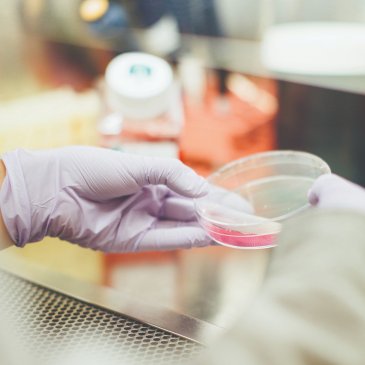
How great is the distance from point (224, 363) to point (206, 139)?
1.12 meters

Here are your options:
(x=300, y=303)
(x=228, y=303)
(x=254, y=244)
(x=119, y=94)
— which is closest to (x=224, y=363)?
(x=300, y=303)

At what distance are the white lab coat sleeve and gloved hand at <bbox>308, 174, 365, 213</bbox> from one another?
0.12m

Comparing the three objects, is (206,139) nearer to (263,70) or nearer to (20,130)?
(263,70)

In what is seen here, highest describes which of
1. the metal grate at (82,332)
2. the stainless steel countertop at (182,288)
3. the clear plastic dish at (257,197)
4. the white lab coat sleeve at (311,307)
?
the white lab coat sleeve at (311,307)

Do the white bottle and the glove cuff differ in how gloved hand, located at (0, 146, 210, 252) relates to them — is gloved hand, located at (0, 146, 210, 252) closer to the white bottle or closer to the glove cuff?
the glove cuff

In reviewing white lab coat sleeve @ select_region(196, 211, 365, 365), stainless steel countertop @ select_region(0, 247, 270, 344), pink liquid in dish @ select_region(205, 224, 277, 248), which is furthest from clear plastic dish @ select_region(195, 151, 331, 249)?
white lab coat sleeve @ select_region(196, 211, 365, 365)

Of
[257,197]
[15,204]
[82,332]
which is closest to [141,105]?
[257,197]

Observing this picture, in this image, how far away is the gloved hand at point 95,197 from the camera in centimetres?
101

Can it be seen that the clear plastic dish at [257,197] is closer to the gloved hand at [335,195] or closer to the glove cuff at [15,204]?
the gloved hand at [335,195]

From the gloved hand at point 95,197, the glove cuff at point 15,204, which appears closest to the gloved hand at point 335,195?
the gloved hand at point 95,197

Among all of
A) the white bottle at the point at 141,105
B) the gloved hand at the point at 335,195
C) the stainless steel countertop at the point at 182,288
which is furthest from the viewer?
the white bottle at the point at 141,105

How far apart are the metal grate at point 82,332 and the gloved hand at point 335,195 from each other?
289mm

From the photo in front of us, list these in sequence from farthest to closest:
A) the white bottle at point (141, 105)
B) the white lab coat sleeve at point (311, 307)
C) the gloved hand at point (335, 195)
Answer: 1. the white bottle at point (141, 105)
2. the gloved hand at point (335, 195)
3. the white lab coat sleeve at point (311, 307)

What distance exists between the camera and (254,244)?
974 mm
